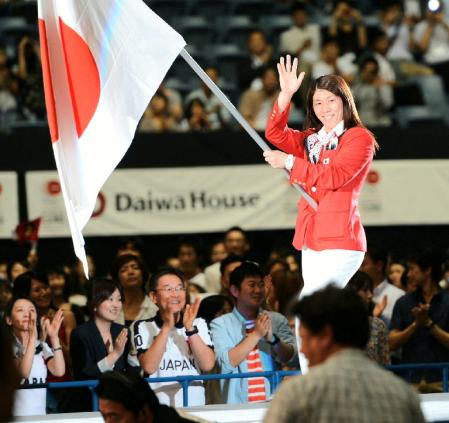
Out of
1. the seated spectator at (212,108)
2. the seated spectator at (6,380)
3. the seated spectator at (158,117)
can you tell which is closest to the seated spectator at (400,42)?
the seated spectator at (212,108)

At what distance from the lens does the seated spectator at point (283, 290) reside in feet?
30.6

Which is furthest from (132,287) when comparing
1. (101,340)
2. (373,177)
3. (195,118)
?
(195,118)

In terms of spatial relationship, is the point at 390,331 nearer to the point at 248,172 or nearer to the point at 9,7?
the point at 248,172

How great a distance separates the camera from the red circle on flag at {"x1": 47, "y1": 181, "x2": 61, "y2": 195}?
509 inches

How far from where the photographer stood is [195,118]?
14141 millimetres

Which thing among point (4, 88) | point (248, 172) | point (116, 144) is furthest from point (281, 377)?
point (4, 88)

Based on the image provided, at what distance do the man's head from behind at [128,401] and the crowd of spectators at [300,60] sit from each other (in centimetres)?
802

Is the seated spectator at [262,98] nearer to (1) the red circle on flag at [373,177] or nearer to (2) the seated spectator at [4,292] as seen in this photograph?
(1) the red circle on flag at [373,177]

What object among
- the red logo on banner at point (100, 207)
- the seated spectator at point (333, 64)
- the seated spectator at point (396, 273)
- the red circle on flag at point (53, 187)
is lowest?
the seated spectator at point (396, 273)

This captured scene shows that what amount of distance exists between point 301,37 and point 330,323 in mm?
11996

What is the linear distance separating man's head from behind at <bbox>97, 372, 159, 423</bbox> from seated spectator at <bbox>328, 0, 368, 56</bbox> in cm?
1089

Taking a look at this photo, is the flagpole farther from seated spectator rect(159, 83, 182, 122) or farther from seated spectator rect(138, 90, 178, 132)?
seated spectator rect(159, 83, 182, 122)

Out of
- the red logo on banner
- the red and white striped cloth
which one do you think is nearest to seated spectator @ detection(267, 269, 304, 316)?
the red and white striped cloth

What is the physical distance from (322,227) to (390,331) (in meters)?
2.33
